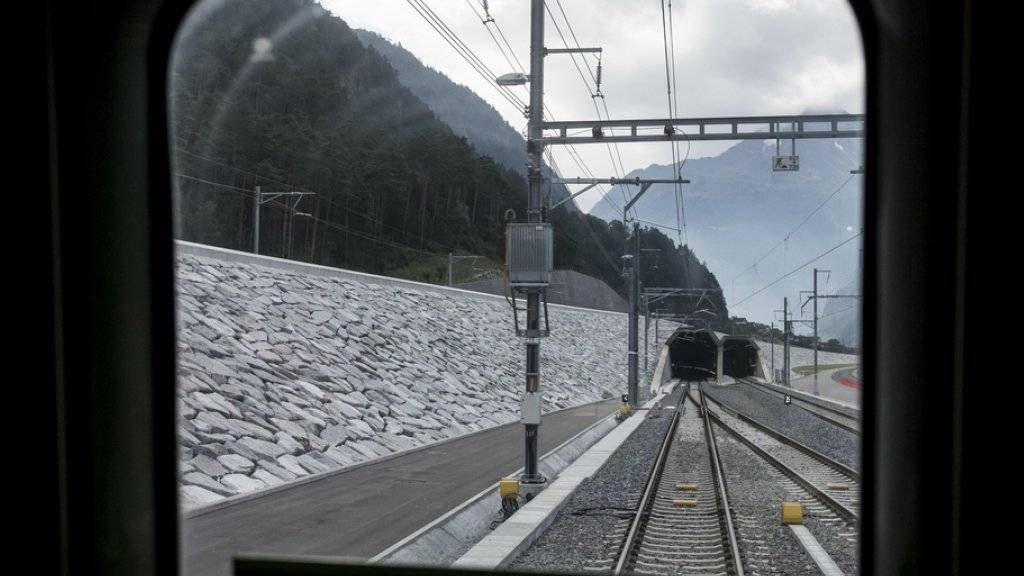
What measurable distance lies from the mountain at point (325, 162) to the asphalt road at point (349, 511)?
19916 mm

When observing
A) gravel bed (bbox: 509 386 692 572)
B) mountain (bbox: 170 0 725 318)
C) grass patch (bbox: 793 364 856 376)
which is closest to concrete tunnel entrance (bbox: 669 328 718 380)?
grass patch (bbox: 793 364 856 376)

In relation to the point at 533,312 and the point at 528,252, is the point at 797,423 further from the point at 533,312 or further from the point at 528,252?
the point at 528,252

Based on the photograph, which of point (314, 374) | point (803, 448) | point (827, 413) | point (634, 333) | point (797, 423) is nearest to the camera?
point (314, 374)

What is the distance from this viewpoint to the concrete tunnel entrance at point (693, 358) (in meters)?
67.8

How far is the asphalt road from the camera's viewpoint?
9102 mm

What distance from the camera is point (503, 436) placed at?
2109 cm

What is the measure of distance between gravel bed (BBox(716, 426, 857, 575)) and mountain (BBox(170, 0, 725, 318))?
18.2 m

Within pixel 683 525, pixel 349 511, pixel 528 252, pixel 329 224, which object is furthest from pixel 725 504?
pixel 329 224

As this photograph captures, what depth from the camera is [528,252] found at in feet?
43.5

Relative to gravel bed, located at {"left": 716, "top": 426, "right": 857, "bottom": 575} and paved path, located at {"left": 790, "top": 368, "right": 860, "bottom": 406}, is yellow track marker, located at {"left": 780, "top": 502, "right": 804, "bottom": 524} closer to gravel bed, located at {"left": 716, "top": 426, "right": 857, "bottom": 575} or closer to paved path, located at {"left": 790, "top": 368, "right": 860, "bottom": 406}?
gravel bed, located at {"left": 716, "top": 426, "right": 857, "bottom": 575}

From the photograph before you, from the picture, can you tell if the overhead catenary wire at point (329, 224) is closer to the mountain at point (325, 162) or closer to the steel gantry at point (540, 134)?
the mountain at point (325, 162)

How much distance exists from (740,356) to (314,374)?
57.9 metres
